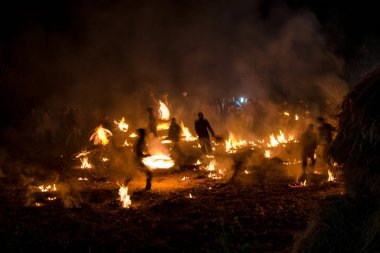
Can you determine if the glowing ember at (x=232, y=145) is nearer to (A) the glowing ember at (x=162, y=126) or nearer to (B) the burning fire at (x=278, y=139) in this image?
(B) the burning fire at (x=278, y=139)

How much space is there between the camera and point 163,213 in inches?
295

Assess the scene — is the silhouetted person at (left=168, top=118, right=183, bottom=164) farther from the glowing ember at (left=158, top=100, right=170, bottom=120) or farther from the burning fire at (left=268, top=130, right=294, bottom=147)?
the burning fire at (left=268, top=130, right=294, bottom=147)

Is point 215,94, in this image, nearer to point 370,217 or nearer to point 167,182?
point 167,182

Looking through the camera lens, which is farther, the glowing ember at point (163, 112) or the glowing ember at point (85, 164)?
the glowing ember at point (163, 112)

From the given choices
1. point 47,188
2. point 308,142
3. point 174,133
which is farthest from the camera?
point 174,133

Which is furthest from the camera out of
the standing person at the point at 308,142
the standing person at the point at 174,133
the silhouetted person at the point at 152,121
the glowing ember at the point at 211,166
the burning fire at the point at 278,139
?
the burning fire at the point at 278,139

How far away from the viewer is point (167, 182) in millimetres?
10953

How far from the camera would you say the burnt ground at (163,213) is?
19.1ft

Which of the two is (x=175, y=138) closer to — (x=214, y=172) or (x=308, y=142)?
(x=214, y=172)

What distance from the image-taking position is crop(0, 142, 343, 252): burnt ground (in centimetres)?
582

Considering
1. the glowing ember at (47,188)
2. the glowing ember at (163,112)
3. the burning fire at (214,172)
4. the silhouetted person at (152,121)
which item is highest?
the glowing ember at (163,112)

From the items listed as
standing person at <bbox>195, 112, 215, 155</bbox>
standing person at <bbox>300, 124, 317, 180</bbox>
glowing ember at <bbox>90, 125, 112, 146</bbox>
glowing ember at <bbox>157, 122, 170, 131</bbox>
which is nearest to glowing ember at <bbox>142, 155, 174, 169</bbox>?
standing person at <bbox>195, 112, 215, 155</bbox>

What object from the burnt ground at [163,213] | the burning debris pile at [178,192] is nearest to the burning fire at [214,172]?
the burning debris pile at [178,192]

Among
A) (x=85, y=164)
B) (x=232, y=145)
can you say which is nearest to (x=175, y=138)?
(x=232, y=145)
